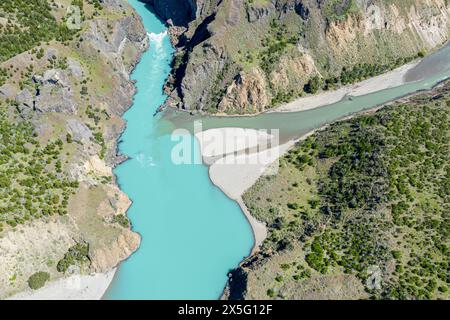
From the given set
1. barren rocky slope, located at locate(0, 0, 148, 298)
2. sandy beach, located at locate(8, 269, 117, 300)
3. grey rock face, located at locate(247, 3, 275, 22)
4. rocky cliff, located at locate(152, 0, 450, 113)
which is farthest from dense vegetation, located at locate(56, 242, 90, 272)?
grey rock face, located at locate(247, 3, 275, 22)

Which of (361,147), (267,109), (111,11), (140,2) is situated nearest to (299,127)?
(267,109)

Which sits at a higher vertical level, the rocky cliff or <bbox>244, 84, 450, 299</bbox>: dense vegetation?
the rocky cliff

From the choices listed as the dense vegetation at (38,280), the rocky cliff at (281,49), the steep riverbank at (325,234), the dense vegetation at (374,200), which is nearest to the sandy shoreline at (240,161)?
the steep riverbank at (325,234)

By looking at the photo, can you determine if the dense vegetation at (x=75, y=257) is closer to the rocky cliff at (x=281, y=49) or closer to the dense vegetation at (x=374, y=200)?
the dense vegetation at (x=374, y=200)

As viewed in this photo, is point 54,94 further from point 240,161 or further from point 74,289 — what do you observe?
point 74,289

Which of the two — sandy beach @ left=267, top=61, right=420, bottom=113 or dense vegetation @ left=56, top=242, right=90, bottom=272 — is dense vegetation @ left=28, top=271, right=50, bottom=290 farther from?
sandy beach @ left=267, top=61, right=420, bottom=113
